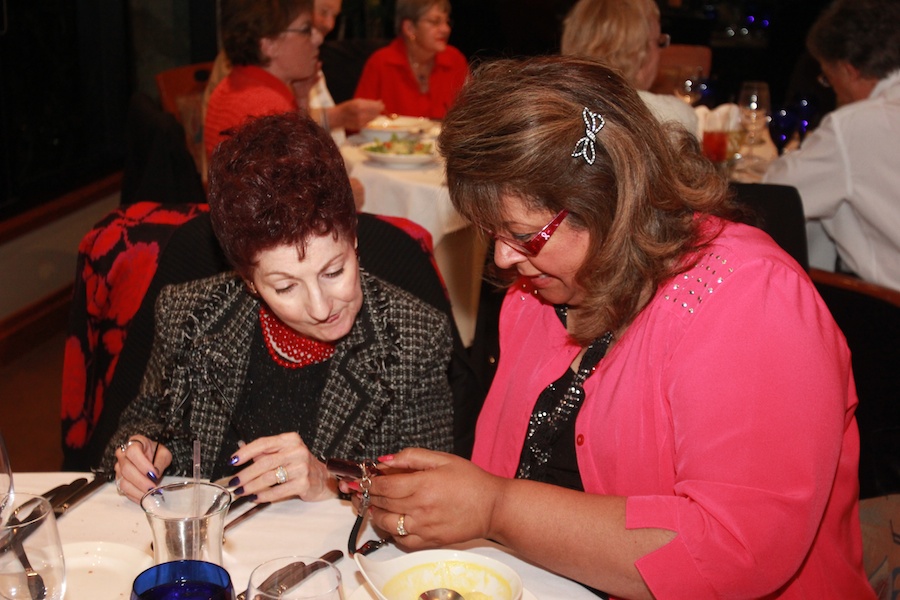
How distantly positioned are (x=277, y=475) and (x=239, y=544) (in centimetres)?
14

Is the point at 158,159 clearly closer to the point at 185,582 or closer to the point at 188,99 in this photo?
the point at 188,99

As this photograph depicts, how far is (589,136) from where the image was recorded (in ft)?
4.44

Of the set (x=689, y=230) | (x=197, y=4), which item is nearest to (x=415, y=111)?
(x=197, y=4)

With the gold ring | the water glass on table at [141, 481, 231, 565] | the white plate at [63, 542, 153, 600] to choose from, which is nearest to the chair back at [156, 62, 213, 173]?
the gold ring

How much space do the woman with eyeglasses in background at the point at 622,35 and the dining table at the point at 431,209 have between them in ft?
2.45

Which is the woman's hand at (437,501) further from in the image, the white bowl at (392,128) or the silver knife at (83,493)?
the white bowl at (392,128)

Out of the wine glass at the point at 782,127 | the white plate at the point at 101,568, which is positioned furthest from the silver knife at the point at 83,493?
the wine glass at the point at 782,127

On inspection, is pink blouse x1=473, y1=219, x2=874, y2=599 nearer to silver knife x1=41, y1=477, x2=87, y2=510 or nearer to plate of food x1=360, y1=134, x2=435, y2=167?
silver knife x1=41, y1=477, x2=87, y2=510

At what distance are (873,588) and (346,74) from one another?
5195mm

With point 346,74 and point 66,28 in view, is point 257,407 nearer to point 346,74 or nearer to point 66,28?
point 66,28

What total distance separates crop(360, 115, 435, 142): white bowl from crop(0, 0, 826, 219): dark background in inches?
19.7

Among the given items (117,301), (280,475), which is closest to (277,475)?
(280,475)

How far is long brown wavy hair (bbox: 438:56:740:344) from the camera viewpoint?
1.37 meters

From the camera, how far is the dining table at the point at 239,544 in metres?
1.26
